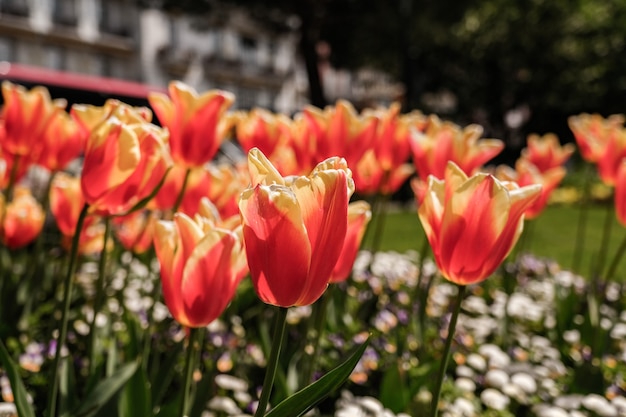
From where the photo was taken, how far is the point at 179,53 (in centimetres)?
3834

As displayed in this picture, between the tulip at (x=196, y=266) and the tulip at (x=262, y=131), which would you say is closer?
the tulip at (x=196, y=266)

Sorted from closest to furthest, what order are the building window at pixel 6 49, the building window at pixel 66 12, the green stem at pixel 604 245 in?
the green stem at pixel 604 245
the building window at pixel 6 49
the building window at pixel 66 12

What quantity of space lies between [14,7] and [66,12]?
10.5ft

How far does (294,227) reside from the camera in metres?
0.90

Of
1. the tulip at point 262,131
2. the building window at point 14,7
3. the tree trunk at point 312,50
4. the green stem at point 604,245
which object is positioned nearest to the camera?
the tulip at point 262,131

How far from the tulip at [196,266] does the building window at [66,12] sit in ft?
118

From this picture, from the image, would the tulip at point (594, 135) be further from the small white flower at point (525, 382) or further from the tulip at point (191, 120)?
the tulip at point (191, 120)

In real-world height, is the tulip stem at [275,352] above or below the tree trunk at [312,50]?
above

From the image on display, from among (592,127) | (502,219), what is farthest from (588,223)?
(502,219)

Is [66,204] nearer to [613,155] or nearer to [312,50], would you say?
[613,155]

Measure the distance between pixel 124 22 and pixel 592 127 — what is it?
3605cm

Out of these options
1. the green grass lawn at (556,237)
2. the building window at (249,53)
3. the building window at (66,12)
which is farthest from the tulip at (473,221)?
the building window at (249,53)

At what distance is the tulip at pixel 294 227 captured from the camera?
884 millimetres

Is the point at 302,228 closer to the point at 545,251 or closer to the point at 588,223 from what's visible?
the point at 545,251
